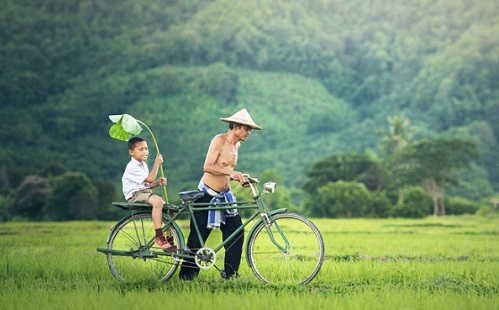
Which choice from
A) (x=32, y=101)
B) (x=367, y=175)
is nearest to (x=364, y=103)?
(x=32, y=101)

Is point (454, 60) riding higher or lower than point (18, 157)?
higher

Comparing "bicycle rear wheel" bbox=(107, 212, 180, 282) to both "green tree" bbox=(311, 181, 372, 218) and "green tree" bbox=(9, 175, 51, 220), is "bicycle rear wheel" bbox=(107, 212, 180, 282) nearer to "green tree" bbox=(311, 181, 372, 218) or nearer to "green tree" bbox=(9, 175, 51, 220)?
"green tree" bbox=(311, 181, 372, 218)

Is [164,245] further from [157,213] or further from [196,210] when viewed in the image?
[196,210]

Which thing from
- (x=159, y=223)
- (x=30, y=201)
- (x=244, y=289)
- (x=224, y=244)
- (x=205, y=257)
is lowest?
(x=244, y=289)

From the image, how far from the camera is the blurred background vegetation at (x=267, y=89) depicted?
93812mm

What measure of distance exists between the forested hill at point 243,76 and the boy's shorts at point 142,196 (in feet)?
301

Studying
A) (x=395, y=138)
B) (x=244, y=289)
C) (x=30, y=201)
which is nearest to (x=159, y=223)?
(x=244, y=289)

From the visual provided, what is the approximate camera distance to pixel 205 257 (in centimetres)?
770

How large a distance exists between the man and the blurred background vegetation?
63.4 metres

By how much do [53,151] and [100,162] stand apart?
781cm

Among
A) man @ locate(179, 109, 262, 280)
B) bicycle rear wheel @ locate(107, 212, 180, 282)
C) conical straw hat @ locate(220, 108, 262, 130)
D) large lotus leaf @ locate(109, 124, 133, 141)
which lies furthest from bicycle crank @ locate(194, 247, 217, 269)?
large lotus leaf @ locate(109, 124, 133, 141)

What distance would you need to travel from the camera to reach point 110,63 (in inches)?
5960

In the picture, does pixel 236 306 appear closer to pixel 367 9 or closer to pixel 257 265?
pixel 257 265

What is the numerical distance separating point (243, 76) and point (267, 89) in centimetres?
690
